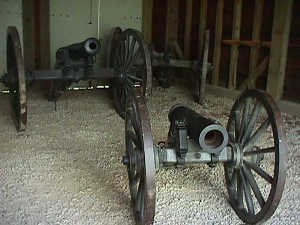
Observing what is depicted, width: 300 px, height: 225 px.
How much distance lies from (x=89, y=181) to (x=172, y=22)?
167 inches

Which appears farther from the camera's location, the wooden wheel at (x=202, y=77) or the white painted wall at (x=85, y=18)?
the white painted wall at (x=85, y=18)

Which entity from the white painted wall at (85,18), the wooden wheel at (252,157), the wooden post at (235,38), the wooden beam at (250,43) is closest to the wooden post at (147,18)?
the white painted wall at (85,18)

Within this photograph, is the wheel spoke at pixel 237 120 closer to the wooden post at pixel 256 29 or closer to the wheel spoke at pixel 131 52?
the wheel spoke at pixel 131 52

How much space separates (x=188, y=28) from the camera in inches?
240

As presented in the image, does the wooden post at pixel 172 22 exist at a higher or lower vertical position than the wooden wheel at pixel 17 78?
higher

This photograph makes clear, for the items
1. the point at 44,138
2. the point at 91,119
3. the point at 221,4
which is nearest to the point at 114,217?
the point at 44,138

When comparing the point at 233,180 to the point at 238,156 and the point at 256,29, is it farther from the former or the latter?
the point at 256,29

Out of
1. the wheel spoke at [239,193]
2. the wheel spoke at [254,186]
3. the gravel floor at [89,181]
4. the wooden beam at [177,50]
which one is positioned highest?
the wooden beam at [177,50]

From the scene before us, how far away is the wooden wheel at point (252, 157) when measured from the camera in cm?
191

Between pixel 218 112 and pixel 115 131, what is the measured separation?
1359mm

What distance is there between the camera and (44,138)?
3498 mm

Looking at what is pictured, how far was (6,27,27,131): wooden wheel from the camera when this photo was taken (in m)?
3.29

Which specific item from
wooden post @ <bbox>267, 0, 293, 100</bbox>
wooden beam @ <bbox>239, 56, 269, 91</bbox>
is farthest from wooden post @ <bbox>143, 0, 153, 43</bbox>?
wooden post @ <bbox>267, 0, 293, 100</bbox>

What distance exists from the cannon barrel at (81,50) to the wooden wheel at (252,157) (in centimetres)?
202
